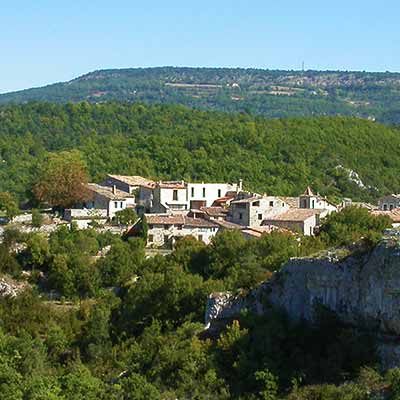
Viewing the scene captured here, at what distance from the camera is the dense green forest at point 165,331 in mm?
30391

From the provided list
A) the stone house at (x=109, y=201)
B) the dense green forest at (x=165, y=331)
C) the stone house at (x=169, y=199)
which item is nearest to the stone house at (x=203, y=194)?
the stone house at (x=169, y=199)

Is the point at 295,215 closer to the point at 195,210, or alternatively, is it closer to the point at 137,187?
the point at 195,210

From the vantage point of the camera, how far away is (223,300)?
34.7 m

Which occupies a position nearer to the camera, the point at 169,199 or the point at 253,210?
the point at 253,210

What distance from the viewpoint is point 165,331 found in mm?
37062

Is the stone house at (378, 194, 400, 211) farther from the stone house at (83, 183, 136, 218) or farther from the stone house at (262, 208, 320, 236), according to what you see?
the stone house at (83, 183, 136, 218)

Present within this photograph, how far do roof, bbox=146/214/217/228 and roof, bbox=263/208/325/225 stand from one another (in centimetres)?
275

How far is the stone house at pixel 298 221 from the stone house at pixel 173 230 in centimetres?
277

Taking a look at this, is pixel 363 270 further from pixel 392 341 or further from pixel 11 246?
pixel 11 246

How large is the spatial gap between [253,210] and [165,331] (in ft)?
56.8

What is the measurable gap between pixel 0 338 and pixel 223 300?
319 inches

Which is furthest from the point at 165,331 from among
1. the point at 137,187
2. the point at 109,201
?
the point at 137,187

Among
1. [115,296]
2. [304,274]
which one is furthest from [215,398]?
[115,296]

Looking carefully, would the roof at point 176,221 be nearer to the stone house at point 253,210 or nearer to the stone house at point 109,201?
the stone house at point 253,210
